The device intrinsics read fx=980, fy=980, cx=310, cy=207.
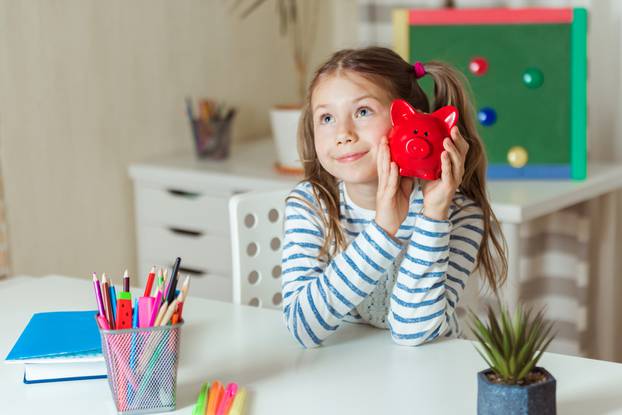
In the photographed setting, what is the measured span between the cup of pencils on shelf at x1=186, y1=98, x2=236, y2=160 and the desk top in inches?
0.9

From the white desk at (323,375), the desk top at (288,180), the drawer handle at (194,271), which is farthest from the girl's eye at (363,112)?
the drawer handle at (194,271)

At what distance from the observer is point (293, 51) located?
2.96 metres

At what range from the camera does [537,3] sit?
7.82ft

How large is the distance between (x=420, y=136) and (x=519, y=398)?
1.25 ft

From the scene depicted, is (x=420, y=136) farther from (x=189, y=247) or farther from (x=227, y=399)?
(x=189, y=247)

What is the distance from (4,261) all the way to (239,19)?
0.99 m

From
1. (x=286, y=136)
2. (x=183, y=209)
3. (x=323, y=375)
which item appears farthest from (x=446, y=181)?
(x=183, y=209)

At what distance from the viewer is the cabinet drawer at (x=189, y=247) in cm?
234

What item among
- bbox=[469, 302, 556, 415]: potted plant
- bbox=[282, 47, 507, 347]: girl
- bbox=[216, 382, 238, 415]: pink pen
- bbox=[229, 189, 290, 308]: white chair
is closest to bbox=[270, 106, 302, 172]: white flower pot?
bbox=[229, 189, 290, 308]: white chair

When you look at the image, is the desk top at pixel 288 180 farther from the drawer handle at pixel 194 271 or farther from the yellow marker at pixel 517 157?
the drawer handle at pixel 194 271

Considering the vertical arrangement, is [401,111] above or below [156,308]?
above

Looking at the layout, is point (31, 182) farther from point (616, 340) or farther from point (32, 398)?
point (616, 340)

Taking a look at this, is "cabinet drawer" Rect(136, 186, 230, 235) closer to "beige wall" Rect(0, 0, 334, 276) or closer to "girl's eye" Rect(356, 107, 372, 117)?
"beige wall" Rect(0, 0, 334, 276)

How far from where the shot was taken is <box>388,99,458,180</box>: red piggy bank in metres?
1.17
